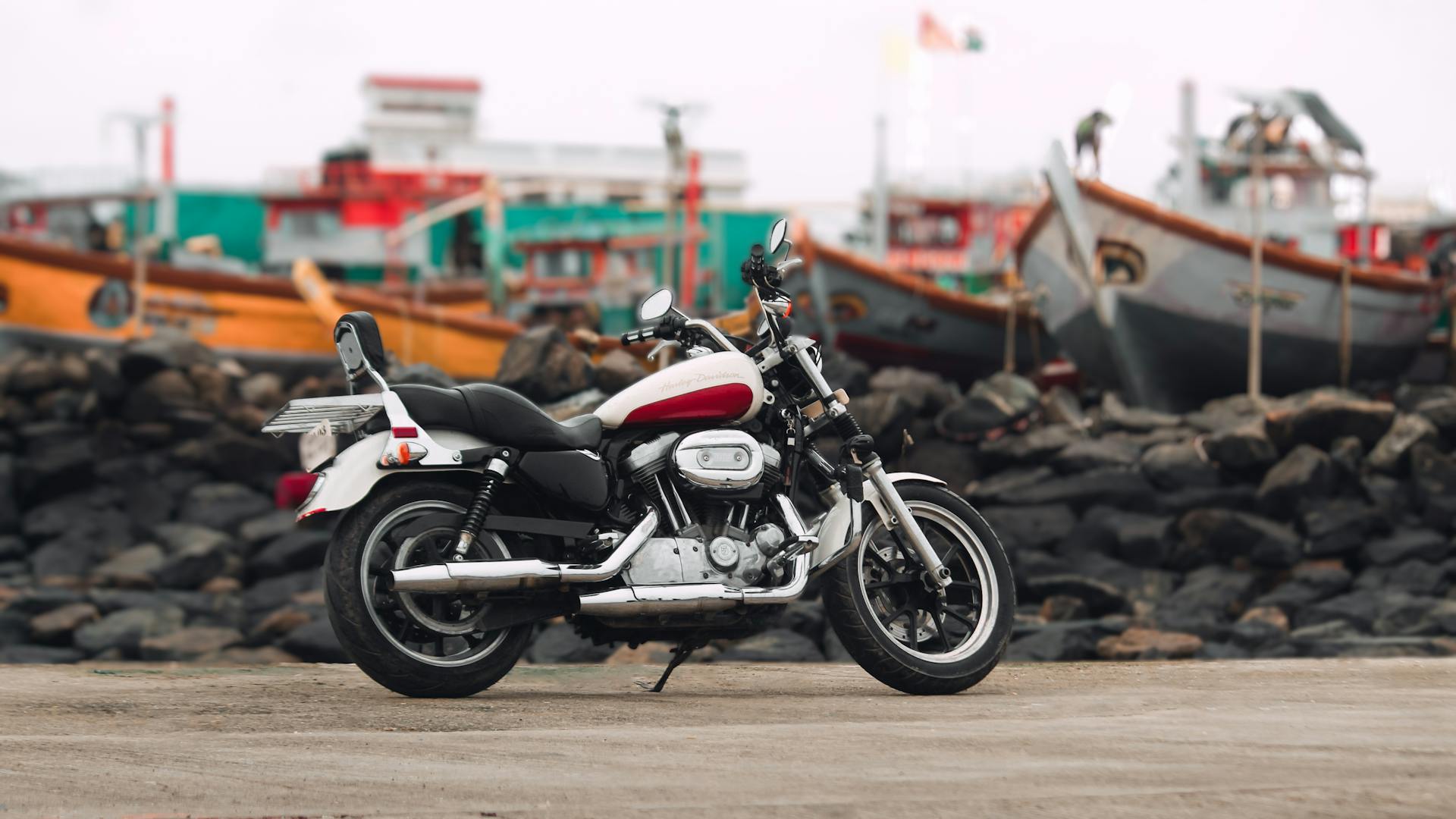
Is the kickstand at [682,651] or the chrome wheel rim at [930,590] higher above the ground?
the chrome wheel rim at [930,590]

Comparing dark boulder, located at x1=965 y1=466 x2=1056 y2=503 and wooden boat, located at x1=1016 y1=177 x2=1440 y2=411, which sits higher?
wooden boat, located at x1=1016 y1=177 x2=1440 y2=411

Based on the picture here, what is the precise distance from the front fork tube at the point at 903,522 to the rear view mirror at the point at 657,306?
0.83 metres

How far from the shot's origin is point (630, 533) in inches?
195

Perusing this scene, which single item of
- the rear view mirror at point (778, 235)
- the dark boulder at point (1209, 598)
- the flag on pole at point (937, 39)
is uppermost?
the flag on pole at point (937, 39)

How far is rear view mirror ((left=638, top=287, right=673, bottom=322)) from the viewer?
5.16 meters

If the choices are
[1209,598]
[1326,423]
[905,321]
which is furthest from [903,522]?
[905,321]

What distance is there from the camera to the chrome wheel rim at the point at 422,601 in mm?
4750

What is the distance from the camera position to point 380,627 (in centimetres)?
472

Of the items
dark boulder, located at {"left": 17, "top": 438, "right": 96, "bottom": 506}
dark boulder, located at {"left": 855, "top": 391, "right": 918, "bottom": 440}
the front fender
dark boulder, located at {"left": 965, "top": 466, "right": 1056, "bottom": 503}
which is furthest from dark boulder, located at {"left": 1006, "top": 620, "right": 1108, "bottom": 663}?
dark boulder, located at {"left": 17, "top": 438, "right": 96, "bottom": 506}

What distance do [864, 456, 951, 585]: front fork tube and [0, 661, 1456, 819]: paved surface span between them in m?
0.40

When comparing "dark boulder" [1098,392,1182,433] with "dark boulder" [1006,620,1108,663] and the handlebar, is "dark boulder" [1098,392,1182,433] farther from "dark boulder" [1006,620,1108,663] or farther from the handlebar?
the handlebar

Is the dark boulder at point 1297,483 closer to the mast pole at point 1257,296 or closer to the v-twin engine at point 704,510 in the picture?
the mast pole at point 1257,296

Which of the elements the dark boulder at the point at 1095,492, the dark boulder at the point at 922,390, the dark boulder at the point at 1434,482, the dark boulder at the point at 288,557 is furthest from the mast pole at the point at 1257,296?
the dark boulder at the point at 288,557

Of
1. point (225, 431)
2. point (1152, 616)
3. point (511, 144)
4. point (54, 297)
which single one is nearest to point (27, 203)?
point (511, 144)
